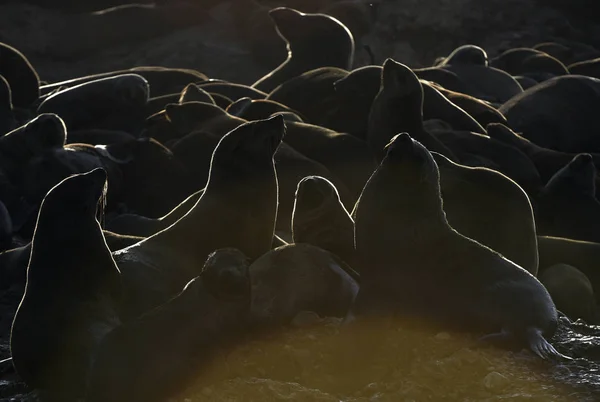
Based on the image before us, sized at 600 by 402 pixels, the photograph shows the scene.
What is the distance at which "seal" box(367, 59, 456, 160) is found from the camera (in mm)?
10539

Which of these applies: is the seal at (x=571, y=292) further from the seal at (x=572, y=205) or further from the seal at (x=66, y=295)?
the seal at (x=66, y=295)

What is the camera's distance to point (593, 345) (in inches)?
254

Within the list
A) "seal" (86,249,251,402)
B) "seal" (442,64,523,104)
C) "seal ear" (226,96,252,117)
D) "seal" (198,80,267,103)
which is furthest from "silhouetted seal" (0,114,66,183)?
"seal" (442,64,523,104)

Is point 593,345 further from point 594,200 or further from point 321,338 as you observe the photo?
point 594,200

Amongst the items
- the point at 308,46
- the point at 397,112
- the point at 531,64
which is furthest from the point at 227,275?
the point at 531,64

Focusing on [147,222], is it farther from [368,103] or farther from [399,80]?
[368,103]

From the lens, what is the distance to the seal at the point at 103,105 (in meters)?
13.8

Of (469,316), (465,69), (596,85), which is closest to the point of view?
(469,316)

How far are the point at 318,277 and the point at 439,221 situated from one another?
2.65 feet

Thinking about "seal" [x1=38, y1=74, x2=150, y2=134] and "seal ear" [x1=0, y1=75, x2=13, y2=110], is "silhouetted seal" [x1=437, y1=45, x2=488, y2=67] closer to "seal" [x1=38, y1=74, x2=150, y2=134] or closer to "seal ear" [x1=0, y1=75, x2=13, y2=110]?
"seal" [x1=38, y1=74, x2=150, y2=134]

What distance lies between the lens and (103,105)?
14.1 m

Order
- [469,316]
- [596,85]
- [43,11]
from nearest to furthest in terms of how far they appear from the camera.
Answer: [469,316] < [596,85] < [43,11]

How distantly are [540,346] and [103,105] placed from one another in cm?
910

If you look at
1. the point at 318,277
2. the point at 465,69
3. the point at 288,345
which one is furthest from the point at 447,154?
the point at 465,69
